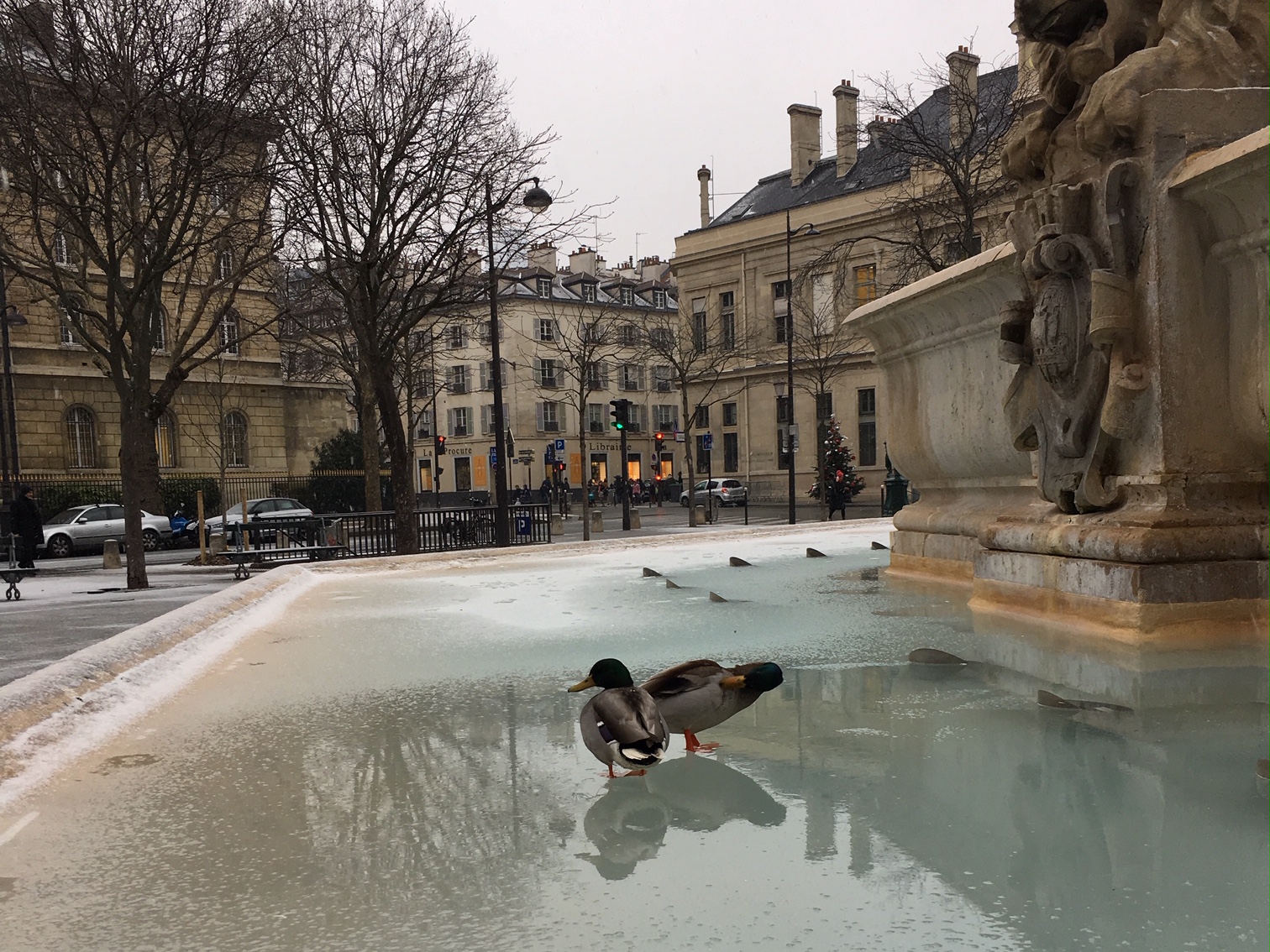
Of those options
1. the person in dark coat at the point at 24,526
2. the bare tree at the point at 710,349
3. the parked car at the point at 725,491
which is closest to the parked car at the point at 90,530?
the person in dark coat at the point at 24,526

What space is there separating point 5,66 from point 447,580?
10827 millimetres

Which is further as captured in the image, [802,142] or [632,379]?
[632,379]

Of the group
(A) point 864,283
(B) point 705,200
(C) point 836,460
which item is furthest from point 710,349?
(C) point 836,460

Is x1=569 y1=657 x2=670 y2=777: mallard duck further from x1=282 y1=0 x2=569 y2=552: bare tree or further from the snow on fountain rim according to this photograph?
x1=282 y1=0 x2=569 y2=552: bare tree

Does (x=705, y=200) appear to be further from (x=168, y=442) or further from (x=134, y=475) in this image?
(x=134, y=475)

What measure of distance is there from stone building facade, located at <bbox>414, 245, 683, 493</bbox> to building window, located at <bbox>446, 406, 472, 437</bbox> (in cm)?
6

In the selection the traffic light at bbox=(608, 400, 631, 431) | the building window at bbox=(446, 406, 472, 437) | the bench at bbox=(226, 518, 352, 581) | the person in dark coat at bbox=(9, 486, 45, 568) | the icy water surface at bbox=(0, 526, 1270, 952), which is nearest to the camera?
the icy water surface at bbox=(0, 526, 1270, 952)

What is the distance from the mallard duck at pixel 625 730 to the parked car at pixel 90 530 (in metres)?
30.2

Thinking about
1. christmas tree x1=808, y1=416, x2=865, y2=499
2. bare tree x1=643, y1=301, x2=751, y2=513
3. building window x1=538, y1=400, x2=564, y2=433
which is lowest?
christmas tree x1=808, y1=416, x2=865, y2=499

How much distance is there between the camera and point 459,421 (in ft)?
245

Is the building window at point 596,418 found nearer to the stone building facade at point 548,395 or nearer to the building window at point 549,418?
the stone building facade at point 548,395

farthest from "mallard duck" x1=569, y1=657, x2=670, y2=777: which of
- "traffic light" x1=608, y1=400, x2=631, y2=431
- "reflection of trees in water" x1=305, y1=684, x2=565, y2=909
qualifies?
"traffic light" x1=608, y1=400, x2=631, y2=431

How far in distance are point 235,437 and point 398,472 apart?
27440 millimetres

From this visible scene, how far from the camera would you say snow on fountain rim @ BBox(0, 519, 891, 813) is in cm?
344
